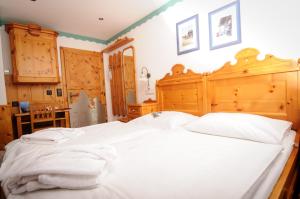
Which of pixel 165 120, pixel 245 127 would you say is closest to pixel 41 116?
pixel 165 120

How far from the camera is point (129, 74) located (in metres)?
3.41

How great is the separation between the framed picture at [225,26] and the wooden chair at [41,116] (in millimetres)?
3054

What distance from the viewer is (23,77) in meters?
2.97

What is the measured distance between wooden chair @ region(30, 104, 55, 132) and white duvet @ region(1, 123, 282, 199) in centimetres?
194

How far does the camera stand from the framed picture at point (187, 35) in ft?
7.51

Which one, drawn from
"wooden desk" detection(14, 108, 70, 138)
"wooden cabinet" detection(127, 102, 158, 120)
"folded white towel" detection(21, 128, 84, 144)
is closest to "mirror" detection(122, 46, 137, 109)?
"wooden cabinet" detection(127, 102, 158, 120)

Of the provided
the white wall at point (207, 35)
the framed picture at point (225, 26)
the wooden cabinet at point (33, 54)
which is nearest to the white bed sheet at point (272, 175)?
the white wall at point (207, 35)

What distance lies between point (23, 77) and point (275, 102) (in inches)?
148

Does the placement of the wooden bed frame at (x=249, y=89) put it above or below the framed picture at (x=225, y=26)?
below

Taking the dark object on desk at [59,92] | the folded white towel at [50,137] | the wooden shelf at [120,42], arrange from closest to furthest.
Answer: the folded white towel at [50,137] → the wooden shelf at [120,42] → the dark object on desk at [59,92]

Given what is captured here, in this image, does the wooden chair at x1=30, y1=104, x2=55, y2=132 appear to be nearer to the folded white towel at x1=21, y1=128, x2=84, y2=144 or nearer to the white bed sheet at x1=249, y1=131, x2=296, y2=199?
the folded white towel at x1=21, y1=128, x2=84, y2=144

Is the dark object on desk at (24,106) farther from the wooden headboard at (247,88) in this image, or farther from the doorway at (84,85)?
the wooden headboard at (247,88)

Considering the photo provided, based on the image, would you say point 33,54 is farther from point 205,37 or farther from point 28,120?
point 205,37

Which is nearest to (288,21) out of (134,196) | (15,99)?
(134,196)
